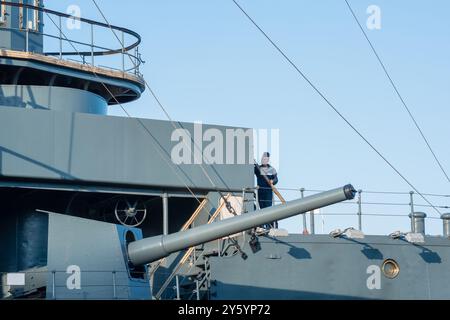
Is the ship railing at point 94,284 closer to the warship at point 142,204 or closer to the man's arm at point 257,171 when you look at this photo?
the warship at point 142,204

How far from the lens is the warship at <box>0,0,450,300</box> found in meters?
21.7

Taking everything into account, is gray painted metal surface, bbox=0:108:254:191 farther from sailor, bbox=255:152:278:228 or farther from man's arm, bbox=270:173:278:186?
man's arm, bbox=270:173:278:186

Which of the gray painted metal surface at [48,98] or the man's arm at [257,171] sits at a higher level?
the gray painted metal surface at [48,98]

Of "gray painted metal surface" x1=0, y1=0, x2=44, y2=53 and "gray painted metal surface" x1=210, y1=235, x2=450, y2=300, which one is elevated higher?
"gray painted metal surface" x1=0, y1=0, x2=44, y2=53

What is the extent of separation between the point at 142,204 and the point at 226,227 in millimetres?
4967

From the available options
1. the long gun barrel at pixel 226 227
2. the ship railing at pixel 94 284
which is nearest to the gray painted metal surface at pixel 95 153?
the ship railing at pixel 94 284

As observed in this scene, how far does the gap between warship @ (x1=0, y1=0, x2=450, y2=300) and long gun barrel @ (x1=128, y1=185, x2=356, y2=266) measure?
146 millimetres

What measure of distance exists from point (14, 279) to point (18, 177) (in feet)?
8.19

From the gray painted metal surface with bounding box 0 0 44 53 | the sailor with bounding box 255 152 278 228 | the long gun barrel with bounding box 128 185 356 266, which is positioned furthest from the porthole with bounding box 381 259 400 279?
the gray painted metal surface with bounding box 0 0 44 53

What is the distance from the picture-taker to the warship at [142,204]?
2172 cm

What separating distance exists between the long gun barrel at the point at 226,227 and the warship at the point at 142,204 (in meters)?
0.15

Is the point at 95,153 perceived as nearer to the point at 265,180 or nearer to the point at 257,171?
the point at 257,171
